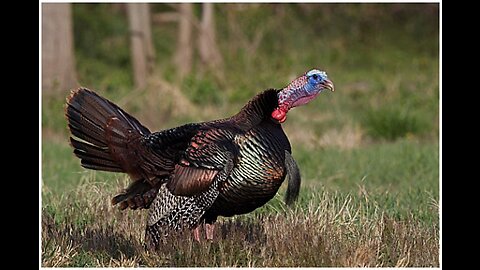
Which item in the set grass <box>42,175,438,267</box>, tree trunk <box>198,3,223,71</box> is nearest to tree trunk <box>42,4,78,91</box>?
tree trunk <box>198,3,223,71</box>

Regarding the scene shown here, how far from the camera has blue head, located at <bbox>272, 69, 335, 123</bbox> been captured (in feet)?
19.0

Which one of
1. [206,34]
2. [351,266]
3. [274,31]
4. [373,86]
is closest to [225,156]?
[351,266]

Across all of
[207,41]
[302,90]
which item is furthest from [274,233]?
[207,41]

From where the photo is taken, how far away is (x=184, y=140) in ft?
19.4

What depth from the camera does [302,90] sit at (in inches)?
230

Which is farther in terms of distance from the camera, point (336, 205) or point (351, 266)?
point (336, 205)

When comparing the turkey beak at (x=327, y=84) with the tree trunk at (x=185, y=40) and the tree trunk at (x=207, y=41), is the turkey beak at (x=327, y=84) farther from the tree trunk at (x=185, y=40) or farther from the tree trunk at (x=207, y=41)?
the tree trunk at (x=185, y=40)

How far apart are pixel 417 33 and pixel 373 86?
671cm

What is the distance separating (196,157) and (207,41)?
1382 cm

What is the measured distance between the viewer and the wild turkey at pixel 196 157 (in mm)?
5609

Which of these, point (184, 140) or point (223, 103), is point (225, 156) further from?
point (223, 103)

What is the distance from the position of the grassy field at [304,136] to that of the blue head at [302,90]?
801mm

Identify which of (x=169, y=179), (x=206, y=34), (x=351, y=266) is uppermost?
(x=206, y=34)

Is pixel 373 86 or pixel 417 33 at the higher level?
pixel 417 33
